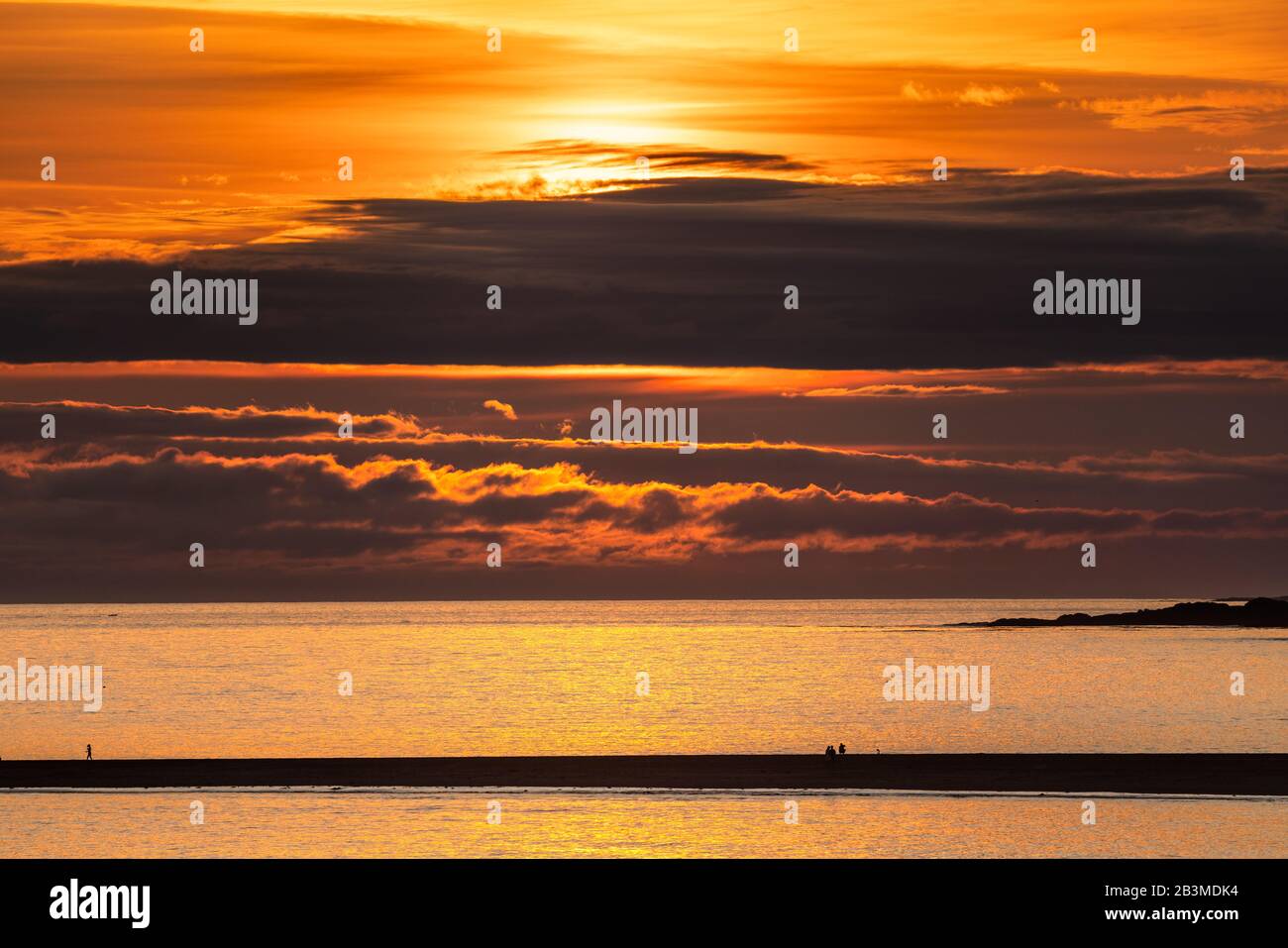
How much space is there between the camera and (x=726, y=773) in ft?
298

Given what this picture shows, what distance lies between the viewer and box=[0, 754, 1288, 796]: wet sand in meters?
86.6

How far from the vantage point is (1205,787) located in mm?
83688

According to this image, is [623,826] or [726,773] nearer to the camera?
[623,826]

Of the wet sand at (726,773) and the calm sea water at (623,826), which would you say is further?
the wet sand at (726,773)

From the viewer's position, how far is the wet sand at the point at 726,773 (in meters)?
86.6

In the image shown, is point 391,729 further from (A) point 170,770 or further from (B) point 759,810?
(B) point 759,810

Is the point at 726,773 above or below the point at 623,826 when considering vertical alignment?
below

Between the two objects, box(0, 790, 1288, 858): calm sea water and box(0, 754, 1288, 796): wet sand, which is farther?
box(0, 754, 1288, 796): wet sand
